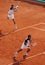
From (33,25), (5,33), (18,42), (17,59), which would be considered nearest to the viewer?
(17,59)

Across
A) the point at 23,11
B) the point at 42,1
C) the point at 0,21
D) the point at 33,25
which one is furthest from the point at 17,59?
the point at 42,1

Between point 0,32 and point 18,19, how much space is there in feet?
12.5

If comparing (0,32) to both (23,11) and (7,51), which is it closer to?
(7,51)

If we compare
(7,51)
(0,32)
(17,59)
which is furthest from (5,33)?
(17,59)

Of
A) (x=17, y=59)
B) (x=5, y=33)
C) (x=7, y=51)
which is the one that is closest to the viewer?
(x=17, y=59)

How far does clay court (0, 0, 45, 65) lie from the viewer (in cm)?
1180

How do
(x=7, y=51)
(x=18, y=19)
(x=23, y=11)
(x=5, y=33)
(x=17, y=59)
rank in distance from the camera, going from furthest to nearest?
(x=23, y=11) < (x=18, y=19) < (x=5, y=33) < (x=7, y=51) < (x=17, y=59)

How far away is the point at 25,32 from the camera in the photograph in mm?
15766

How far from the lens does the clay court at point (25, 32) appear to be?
1180 centimetres

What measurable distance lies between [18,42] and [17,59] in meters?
Result: 2.42

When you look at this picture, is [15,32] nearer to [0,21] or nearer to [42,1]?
[0,21]

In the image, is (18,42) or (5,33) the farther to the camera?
(5,33)

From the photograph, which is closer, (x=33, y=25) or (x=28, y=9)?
(x=33, y=25)

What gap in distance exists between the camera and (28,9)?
23.1 m
